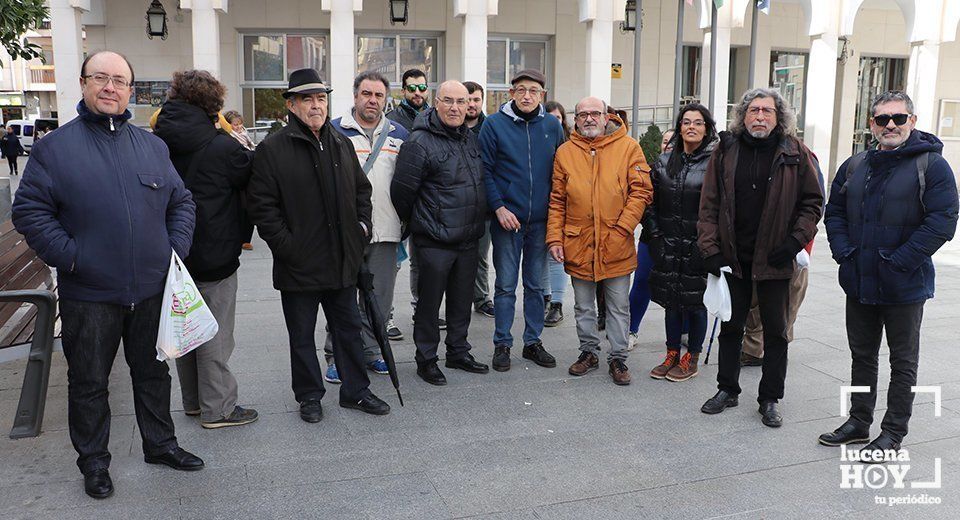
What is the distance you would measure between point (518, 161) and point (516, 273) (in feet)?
2.82

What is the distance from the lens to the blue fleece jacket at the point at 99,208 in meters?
3.35

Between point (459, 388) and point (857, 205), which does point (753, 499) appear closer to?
point (857, 205)

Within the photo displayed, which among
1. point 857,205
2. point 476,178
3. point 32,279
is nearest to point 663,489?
point 857,205

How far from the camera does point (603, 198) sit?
5.25 meters

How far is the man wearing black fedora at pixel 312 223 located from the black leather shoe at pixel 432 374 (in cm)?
63

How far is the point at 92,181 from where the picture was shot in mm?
3420

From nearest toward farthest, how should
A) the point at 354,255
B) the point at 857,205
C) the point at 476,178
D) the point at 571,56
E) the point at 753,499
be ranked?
1. the point at 753,499
2. the point at 857,205
3. the point at 354,255
4. the point at 476,178
5. the point at 571,56

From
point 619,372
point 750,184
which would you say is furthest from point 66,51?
point 750,184

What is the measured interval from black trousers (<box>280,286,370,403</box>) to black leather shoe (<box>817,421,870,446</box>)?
2.74m

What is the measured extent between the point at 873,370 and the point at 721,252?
107 centimetres

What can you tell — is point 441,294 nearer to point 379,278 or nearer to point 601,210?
point 379,278

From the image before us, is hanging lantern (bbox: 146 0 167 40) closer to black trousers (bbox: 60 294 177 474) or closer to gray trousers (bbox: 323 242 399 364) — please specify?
gray trousers (bbox: 323 242 399 364)

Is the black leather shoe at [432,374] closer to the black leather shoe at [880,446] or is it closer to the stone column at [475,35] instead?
the black leather shoe at [880,446]

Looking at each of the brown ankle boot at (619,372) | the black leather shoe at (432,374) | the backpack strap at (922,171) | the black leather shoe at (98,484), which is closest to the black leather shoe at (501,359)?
the black leather shoe at (432,374)
